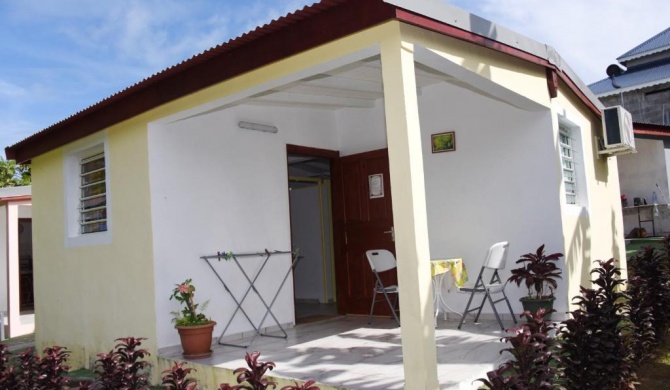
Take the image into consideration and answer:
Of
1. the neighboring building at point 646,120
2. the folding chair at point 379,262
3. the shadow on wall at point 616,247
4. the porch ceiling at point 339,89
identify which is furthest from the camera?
the neighboring building at point 646,120

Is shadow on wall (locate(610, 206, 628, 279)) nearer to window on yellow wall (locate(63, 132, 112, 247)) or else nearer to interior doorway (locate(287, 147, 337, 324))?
interior doorway (locate(287, 147, 337, 324))

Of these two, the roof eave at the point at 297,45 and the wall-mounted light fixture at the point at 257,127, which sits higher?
the roof eave at the point at 297,45

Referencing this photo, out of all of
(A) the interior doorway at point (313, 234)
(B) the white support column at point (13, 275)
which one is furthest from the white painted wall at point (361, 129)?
(B) the white support column at point (13, 275)

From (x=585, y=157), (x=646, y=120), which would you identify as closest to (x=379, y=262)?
(x=585, y=157)

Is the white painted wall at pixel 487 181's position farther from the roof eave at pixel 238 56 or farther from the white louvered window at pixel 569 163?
the roof eave at pixel 238 56

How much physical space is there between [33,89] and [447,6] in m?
23.4

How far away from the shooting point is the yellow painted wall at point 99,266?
6.16 metres

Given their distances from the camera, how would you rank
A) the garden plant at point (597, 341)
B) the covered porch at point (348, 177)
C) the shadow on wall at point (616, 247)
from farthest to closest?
1. the shadow on wall at point (616, 247)
2. the covered porch at point (348, 177)
3. the garden plant at point (597, 341)

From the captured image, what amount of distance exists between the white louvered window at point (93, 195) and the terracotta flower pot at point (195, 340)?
2.20 m

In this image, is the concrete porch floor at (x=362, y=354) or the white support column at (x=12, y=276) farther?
the white support column at (x=12, y=276)

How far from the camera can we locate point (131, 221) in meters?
6.33

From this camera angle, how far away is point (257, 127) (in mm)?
6973

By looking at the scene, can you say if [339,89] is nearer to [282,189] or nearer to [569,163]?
[282,189]

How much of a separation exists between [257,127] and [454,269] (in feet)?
9.17
